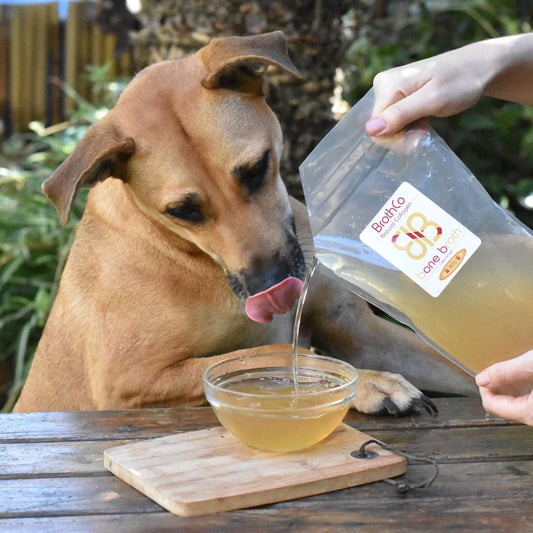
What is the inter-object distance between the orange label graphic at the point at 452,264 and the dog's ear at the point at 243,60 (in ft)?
2.89

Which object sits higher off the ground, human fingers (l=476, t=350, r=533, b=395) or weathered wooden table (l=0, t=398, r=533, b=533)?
human fingers (l=476, t=350, r=533, b=395)

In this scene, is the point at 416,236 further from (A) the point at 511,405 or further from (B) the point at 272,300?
(B) the point at 272,300

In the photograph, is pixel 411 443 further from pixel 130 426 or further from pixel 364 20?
pixel 364 20

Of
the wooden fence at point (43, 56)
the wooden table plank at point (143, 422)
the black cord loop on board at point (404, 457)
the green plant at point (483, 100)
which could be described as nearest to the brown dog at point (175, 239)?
the wooden table plank at point (143, 422)

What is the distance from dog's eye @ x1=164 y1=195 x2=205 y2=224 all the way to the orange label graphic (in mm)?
945

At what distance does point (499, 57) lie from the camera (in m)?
1.90

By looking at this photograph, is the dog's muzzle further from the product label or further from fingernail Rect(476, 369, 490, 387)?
fingernail Rect(476, 369, 490, 387)

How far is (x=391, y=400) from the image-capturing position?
6.71 ft

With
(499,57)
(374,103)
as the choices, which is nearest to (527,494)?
(374,103)

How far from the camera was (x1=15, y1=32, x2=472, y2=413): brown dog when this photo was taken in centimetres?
233

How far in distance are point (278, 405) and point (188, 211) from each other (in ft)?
2.89

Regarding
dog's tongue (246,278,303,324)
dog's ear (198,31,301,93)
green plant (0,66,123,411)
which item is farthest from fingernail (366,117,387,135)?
green plant (0,66,123,411)

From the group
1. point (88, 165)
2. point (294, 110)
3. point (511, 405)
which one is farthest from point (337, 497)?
point (294, 110)

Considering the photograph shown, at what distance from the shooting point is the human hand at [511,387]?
1.57 m
